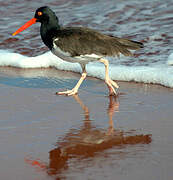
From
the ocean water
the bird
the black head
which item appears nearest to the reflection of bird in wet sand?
the bird

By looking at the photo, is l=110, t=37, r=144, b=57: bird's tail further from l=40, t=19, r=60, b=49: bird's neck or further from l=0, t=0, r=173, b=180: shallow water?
l=40, t=19, r=60, b=49: bird's neck

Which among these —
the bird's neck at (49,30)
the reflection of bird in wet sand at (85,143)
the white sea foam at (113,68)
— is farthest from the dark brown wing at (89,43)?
the reflection of bird in wet sand at (85,143)

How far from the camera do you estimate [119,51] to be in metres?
6.38

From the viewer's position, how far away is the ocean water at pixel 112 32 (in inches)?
281

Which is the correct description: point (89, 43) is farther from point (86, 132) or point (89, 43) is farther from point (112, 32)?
point (112, 32)

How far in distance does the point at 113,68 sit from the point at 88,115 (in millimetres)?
2271

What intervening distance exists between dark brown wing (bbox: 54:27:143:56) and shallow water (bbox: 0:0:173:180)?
0.58 m

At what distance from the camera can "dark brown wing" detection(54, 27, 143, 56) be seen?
6266 mm

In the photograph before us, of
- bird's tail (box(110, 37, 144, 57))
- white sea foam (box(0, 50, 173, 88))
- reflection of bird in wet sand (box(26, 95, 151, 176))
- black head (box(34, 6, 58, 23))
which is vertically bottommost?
reflection of bird in wet sand (box(26, 95, 151, 176))

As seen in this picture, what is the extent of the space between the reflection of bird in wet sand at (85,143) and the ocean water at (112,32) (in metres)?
2.11

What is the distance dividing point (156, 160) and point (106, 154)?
0.45 metres

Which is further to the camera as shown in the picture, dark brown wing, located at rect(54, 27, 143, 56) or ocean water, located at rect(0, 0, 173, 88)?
ocean water, located at rect(0, 0, 173, 88)

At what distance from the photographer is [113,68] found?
7.29m

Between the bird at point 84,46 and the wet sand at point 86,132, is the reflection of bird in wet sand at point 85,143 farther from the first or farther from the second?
the bird at point 84,46
